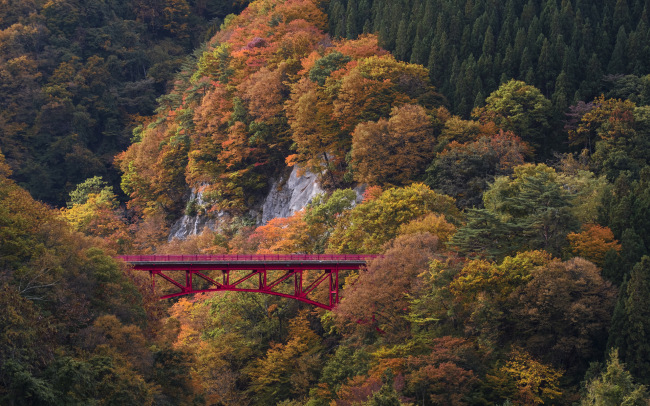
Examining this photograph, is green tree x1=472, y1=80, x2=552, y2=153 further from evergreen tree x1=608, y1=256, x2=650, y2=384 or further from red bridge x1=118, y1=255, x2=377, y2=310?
evergreen tree x1=608, y1=256, x2=650, y2=384

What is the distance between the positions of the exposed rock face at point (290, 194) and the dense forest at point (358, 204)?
185cm

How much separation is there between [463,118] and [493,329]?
3151cm

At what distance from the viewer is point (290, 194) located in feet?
277

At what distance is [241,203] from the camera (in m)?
89.1

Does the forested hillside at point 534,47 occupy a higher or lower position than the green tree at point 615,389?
higher

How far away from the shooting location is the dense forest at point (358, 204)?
45594 mm

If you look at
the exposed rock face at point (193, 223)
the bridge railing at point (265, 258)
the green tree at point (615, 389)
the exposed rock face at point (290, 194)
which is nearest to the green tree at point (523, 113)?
the exposed rock face at point (290, 194)

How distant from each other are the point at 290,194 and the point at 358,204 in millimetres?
21486

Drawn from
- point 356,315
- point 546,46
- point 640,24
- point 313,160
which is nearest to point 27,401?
point 356,315

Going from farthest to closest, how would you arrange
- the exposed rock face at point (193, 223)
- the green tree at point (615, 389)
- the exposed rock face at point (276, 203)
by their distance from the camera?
the exposed rock face at point (193, 223) < the exposed rock face at point (276, 203) < the green tree at point (615, 389)

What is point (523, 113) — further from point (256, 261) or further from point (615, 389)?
point (615, 389)

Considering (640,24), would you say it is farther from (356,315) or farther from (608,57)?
(356,315)

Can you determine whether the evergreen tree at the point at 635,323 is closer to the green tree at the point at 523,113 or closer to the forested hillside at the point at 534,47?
the green tree at the point at 523,113

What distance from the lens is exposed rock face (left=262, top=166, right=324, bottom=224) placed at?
8038 centimetres
